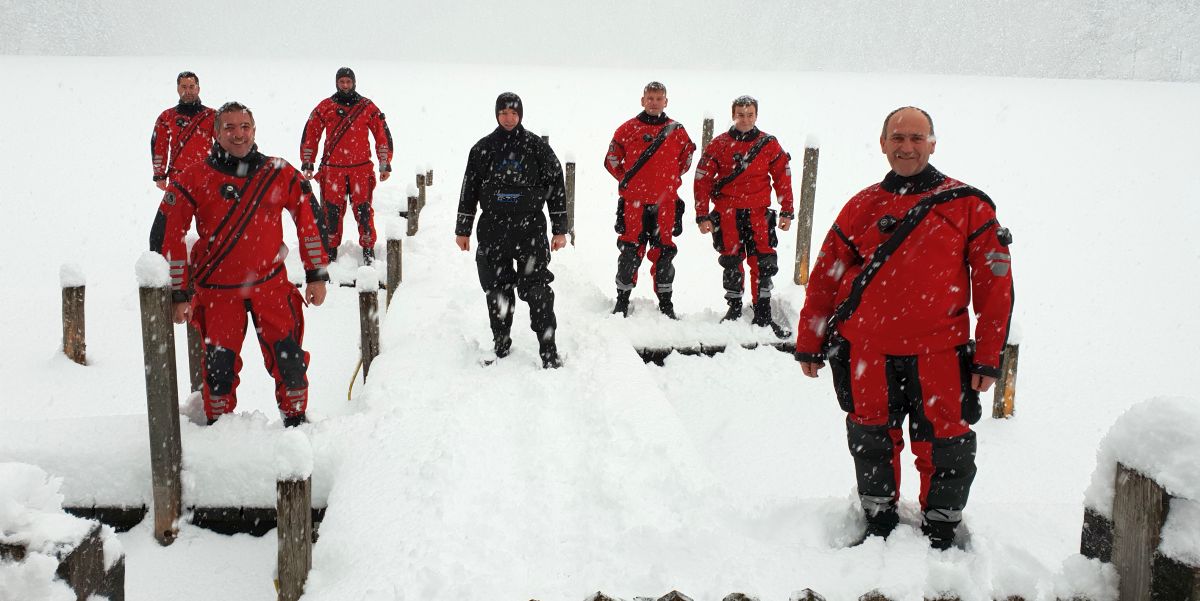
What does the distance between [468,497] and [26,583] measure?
223 cm

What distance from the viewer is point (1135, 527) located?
1990 mm

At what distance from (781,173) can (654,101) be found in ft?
4.02

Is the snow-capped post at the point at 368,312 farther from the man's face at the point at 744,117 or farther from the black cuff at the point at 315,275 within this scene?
the man's face at the point at 744,117

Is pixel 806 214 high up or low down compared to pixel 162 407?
up

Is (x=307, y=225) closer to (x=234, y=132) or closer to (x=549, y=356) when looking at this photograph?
(x=234, y=132)

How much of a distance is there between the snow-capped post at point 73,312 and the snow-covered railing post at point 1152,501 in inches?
263

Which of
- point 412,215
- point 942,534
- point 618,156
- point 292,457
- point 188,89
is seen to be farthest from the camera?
point 412,215

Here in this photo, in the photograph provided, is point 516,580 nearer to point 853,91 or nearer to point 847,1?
point 853,91

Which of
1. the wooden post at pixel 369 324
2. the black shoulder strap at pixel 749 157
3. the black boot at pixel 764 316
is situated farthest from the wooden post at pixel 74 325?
the black boot at pixel 764 316

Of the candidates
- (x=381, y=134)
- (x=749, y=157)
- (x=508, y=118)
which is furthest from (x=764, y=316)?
(x=381, y=134)

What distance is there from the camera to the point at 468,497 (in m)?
3.58

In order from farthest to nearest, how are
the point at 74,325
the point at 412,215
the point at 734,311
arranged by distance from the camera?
1. the point at 412,215
2. the point at 734,311
3. the point at 74,325

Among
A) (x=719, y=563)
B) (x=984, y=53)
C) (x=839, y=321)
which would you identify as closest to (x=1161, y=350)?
(x=839, y=321)

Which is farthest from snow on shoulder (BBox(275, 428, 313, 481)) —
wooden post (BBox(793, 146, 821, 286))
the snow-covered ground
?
wooden post (BBox(793, 146, 821, 286))
